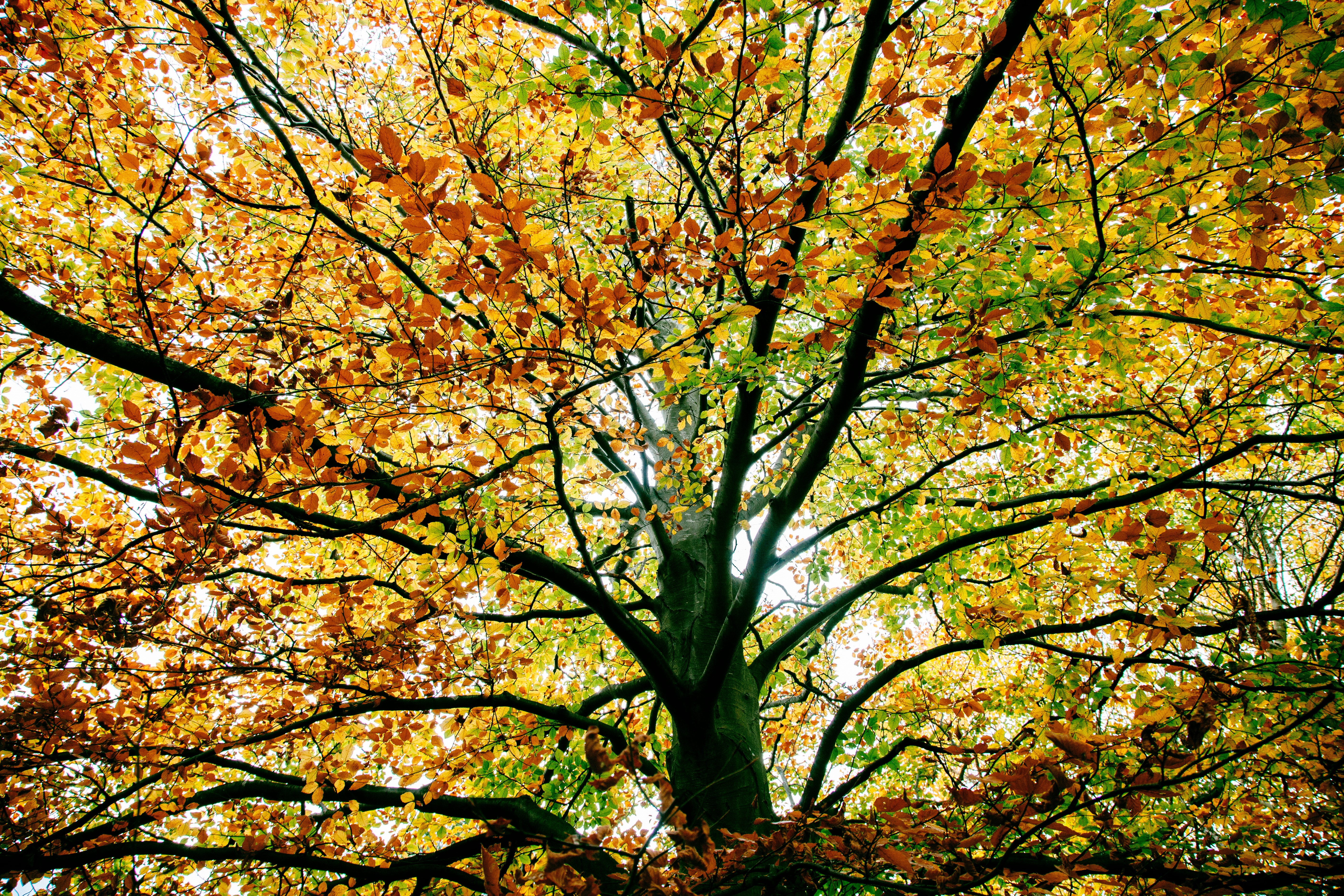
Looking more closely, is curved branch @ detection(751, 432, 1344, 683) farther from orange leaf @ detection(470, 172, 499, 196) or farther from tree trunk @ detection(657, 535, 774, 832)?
orange leaf @ detection(470, 172, 499, 196)

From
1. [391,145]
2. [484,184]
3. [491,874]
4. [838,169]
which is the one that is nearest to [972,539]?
[838,169]

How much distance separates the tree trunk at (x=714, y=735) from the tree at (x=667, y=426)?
3 cm

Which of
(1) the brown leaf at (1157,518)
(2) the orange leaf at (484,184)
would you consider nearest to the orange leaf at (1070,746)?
(1) the brown leaf at (1157,518)

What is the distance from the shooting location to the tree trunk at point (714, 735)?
3.74 meters

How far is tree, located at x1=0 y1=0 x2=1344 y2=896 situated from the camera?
2293mm

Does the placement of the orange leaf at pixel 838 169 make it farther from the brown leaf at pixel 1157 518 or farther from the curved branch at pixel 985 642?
the curved branch at pixel 985 642

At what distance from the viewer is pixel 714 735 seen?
400cm

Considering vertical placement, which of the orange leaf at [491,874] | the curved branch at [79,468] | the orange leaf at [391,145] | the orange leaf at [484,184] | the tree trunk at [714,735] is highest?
the curved branch at [79,468]

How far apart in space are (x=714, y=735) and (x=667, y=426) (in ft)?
11.8

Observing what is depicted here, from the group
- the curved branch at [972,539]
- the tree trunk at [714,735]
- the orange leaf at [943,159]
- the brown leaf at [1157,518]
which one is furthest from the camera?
the tree trunk at [714,735]

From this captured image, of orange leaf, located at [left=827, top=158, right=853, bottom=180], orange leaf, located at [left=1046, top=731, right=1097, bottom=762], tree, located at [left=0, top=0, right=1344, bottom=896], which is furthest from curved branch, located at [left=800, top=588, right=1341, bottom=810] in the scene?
orange leaf, located at [left=827, top=158, right=853, bottom=180]

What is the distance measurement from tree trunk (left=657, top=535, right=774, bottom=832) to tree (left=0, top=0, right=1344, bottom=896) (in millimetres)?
34

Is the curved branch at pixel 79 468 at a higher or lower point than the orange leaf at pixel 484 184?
higher

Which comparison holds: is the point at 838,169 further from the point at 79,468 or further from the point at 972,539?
the point at 79,468
